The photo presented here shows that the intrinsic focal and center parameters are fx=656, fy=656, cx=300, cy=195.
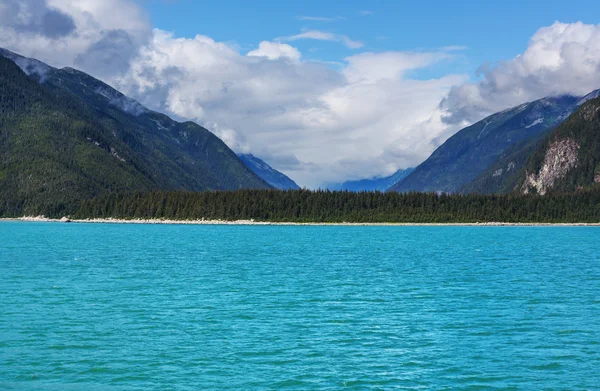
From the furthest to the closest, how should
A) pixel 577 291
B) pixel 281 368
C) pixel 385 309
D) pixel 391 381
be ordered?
pixel 577 291, pixel 385 309, pixel 281 368, pixel 391 381

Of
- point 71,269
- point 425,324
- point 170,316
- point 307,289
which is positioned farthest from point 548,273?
point 71,269

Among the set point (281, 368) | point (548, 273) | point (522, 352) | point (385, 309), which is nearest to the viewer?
point (281, 368)

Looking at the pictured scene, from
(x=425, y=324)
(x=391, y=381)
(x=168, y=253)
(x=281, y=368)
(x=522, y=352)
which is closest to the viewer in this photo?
(x=391, y=381)

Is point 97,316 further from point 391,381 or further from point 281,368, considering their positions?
point 391,381

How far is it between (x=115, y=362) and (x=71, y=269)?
50868mm

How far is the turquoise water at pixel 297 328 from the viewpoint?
34375 mm

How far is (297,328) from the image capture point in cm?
4647

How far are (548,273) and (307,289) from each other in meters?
35.4

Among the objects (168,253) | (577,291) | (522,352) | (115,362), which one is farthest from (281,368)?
(168,253)

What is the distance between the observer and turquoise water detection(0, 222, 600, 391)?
34.4 metres

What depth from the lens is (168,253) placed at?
382ft

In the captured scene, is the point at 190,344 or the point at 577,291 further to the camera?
the point at 577,291

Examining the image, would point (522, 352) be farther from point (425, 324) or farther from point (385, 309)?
point (385, 309)

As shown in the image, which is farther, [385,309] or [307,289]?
[307,289]
